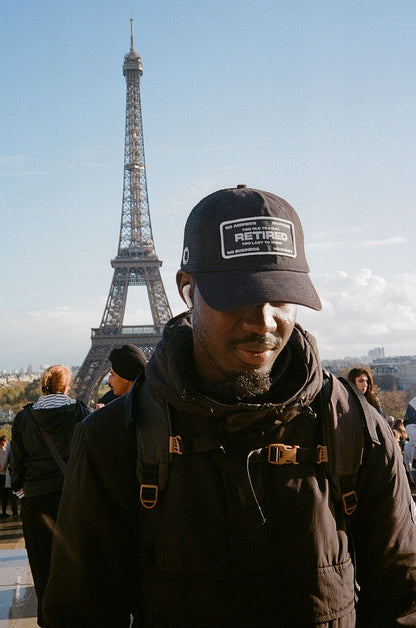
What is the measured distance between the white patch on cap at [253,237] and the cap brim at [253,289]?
52 millimetres

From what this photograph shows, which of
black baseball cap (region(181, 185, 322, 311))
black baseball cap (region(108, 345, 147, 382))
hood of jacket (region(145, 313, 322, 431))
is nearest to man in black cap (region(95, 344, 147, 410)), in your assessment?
black baseball cap (region(108, 345, 147, 382))

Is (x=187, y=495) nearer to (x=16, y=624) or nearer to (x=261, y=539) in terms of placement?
(x=261, y=539)

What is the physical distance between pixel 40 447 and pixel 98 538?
3082mm

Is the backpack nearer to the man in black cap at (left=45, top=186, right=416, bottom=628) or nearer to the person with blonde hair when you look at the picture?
the man in black cap at (left=45, top=186, right=416, bottom=628)

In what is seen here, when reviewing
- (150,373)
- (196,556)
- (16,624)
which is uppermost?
(150,373)

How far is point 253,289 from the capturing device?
1564mm

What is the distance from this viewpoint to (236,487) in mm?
1566

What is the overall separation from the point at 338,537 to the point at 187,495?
0.39 meters

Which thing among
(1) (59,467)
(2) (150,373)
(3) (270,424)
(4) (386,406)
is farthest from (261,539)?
(4) (386,406)

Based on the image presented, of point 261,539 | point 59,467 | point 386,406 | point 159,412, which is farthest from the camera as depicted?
point 386,406

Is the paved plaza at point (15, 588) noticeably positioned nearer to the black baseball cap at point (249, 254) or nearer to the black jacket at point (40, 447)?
the black jacket at point (40, 447)

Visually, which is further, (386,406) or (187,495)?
(386,406)

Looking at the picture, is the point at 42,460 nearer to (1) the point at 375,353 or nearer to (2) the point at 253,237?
(2) the point at 253,237

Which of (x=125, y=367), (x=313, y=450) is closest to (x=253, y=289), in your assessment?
(x=313, y=450)
